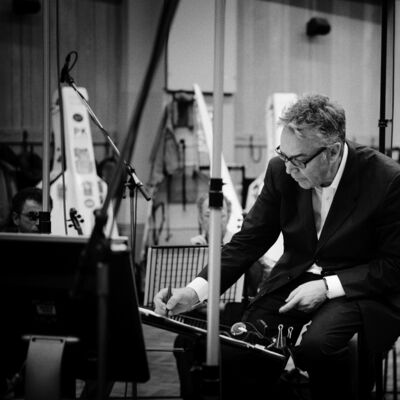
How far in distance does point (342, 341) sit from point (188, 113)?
480cm

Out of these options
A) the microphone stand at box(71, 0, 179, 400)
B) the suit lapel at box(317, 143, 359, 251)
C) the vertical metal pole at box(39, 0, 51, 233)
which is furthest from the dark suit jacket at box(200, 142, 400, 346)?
the microphone stand at box(71, 0, 179, 400)

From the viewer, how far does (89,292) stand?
147 cm

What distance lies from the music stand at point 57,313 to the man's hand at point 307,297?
0.65 meters

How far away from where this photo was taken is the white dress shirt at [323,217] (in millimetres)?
2051

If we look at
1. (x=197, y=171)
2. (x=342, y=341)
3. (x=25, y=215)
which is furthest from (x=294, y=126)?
(x=197, y=171)

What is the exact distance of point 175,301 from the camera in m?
1.96

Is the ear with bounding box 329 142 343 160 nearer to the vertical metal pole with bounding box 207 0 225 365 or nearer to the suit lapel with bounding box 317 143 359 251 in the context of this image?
the suit lapel with bounding box 317 143 359 251

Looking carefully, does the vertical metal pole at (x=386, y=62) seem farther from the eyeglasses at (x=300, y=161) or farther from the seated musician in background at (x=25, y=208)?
the seated musician in background at (x=25, y=208)

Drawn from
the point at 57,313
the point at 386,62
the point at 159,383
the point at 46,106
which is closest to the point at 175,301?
the point at 57,313

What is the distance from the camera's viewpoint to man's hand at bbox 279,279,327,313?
199 centimetres

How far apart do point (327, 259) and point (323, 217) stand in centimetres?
16

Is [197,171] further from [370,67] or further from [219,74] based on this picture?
[219,74]

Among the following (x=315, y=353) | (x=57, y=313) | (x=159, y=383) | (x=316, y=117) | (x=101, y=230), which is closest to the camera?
(x=101, y=230)

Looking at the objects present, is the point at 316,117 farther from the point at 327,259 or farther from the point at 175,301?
the point at 175,301
